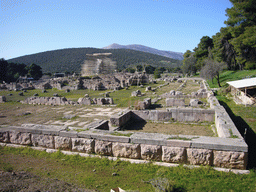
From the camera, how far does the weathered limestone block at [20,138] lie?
6.33m

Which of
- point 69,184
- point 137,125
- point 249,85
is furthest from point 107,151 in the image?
point 249,85

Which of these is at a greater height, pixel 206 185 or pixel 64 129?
pixel 64 129

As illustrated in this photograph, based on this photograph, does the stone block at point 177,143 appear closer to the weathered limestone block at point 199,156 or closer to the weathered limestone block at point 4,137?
the weathered limestone block at point 199,156

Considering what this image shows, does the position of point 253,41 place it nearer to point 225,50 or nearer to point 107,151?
point 225,50

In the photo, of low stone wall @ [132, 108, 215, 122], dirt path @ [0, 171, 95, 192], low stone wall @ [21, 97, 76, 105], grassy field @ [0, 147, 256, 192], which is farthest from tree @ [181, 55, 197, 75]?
dirt path @ [0, 171, 95, 192]

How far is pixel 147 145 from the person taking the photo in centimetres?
495

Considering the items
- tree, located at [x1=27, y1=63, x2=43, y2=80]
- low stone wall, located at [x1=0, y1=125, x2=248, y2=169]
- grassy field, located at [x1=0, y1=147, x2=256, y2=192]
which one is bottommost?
grassy field, located at [x1=0, y1=147, x2=256, y2=192]

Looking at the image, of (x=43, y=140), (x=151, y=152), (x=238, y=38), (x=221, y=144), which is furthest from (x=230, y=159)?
(x=238, y=38)

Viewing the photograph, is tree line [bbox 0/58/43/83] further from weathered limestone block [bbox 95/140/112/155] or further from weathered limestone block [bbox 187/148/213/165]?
weathered limestone block [bbox 187/148/213/165]

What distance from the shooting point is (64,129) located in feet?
19.9

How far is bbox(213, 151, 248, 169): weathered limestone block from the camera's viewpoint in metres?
4.29

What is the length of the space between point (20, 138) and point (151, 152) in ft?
15.4

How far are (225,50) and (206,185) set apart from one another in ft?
132

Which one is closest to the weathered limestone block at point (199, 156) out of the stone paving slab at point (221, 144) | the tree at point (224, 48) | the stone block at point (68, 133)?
the stone paving slab at point (221, 144)
